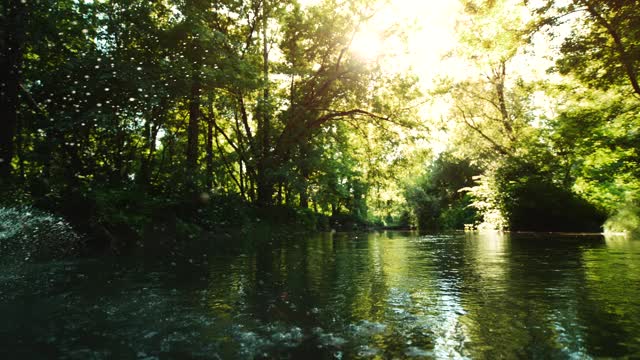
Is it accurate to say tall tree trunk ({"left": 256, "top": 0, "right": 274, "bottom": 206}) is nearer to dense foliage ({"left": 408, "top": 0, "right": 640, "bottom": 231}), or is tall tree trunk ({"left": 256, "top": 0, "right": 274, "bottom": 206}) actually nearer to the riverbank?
the riverbank

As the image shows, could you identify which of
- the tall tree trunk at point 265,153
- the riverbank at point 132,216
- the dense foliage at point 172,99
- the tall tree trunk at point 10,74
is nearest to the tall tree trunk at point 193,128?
the dense foliage at point 172,99

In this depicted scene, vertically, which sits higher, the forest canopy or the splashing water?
the forest canopy

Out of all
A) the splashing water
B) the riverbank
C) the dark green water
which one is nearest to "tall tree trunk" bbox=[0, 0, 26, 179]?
the riverbank

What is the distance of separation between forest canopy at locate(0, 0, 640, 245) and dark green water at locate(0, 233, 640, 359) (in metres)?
6.92

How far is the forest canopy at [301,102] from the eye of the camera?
13.9m

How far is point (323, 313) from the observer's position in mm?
4180

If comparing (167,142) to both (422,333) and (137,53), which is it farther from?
(422,333)

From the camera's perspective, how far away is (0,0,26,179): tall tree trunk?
12844mm

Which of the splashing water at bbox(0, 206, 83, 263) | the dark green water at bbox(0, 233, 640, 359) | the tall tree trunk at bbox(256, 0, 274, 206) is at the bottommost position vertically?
the dark green water at bbox(0, 233, 640, 359)

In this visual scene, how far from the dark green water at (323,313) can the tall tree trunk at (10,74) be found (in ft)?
26.3

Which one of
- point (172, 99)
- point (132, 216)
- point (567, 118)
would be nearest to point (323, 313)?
point (132, 216)

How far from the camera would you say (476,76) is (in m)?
31.4

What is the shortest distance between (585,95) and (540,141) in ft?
20.3

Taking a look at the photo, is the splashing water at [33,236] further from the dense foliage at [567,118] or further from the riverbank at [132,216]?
the dense foliage at [567,118]
